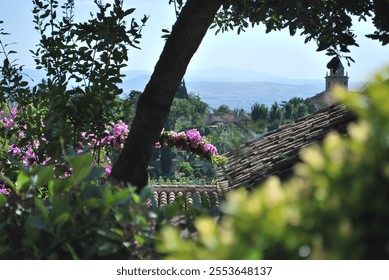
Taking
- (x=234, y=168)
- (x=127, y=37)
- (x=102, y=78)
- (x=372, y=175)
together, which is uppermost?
(x=127, y=37)

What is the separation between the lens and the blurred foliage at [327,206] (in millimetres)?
1218

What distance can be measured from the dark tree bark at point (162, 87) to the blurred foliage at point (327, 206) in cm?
423

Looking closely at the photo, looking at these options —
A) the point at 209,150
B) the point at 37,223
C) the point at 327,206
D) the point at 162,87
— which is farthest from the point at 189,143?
the point at 327,206

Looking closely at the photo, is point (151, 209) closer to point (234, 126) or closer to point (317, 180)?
point (234, 126)

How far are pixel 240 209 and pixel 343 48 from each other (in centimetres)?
467

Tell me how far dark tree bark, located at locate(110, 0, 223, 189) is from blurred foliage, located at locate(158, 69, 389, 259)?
4228 mm

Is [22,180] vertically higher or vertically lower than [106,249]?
higher

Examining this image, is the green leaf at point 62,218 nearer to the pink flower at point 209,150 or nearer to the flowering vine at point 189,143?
the flowering vine at point 189,143

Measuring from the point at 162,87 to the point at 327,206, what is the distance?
4310 mm

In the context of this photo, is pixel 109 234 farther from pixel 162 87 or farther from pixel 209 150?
pixel 209 150

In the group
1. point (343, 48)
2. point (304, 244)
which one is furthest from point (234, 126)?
point (343, 48)

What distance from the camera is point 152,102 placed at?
548cm

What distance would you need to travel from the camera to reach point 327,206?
125cm
